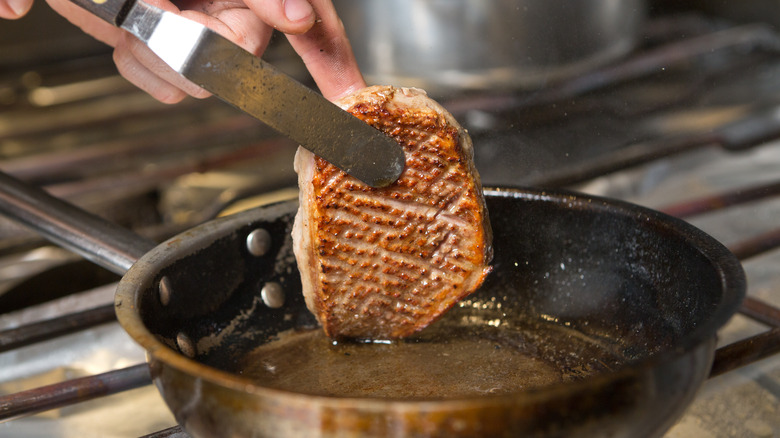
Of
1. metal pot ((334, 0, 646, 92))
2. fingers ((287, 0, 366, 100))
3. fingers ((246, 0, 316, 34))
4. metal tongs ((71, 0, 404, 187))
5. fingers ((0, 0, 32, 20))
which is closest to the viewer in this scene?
metal tongs ((71, 0, 404, 187))

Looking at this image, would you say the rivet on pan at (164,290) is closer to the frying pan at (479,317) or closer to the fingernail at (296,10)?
the frying pan at (479,317)

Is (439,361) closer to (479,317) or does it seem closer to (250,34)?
(479,317)

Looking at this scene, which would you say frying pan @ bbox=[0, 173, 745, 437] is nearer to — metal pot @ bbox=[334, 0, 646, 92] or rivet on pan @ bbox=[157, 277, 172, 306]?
rivet on pan @ bbox=[157, 277, 172, 306]

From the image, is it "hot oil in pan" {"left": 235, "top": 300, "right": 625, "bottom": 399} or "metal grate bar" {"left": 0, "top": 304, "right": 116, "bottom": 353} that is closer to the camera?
"hot oil in pan" {"left": 235, "top": 300, "right": 625, "bottom": 399}

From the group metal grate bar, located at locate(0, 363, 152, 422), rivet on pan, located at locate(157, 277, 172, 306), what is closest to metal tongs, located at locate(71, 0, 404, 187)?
rivet on pan, located at locate(157, 277, 172, 306)

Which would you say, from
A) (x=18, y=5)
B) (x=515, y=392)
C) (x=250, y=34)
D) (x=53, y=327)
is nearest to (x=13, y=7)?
(x=18, y=5)

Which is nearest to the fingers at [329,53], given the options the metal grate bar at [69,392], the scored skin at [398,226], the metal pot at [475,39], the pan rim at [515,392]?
the scored skin at [398,226]
